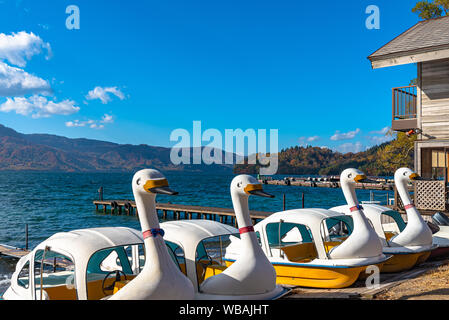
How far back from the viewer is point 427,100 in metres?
17.1

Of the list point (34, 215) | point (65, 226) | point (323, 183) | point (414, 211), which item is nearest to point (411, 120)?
point (414, 211)

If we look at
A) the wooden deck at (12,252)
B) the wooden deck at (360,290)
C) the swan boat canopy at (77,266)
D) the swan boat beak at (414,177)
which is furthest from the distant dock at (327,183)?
the swan boat canopy at (77,266)

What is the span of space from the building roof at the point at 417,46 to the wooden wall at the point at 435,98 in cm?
98

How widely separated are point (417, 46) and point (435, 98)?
7.38ft

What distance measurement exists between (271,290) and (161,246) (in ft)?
7.24

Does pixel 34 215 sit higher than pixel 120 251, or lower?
lower

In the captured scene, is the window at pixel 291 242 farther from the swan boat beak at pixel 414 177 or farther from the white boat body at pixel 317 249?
the swan boat beak at pixel 414 177

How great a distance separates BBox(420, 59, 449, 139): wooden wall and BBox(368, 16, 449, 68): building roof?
98 centimetres

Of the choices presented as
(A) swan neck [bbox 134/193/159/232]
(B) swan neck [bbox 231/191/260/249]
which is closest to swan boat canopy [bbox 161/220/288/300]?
(B) swan neck [bbox 231/191/260/249]

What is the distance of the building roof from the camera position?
52.5 ft

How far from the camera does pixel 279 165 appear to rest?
13875cm

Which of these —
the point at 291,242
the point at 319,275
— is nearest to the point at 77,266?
the point at 319,275

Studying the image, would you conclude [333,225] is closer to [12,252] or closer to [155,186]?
[155,186]
